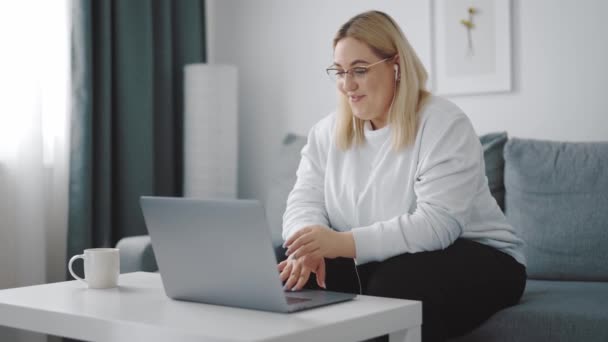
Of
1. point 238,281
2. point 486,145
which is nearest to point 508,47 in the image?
point 486,145

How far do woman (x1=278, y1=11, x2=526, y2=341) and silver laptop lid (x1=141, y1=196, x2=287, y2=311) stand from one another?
279 millimetres

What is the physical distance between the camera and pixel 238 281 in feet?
4.21

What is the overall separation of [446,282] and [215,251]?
540 mm

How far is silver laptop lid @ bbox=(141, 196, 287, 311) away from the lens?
122 centimetres

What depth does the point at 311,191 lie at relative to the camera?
6.70 feet

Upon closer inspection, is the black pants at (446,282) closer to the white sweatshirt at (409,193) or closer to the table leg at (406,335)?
the white sweatshirt at (409,193)

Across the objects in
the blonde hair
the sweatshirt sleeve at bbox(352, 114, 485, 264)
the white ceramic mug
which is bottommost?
the white ceramic mug

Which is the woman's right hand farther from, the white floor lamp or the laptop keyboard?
the white floor lamp

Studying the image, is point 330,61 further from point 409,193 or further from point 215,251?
point 215,251

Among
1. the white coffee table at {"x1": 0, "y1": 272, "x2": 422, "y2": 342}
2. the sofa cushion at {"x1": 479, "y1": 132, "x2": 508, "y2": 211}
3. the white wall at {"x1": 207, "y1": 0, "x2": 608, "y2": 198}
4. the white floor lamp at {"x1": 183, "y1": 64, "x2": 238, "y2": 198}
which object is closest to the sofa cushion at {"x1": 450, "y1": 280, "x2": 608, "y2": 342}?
the white coffee table at {"x1": 0, "y1": 272, "x2": 422, "y2": 342}

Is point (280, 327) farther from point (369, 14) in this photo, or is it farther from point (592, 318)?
point (369, 14)

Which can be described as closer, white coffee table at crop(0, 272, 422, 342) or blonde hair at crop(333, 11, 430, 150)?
white coffee table at crop(0, 272, 422, 342)

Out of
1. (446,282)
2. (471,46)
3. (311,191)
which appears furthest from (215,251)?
(471,46)

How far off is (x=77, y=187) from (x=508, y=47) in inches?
66.4
